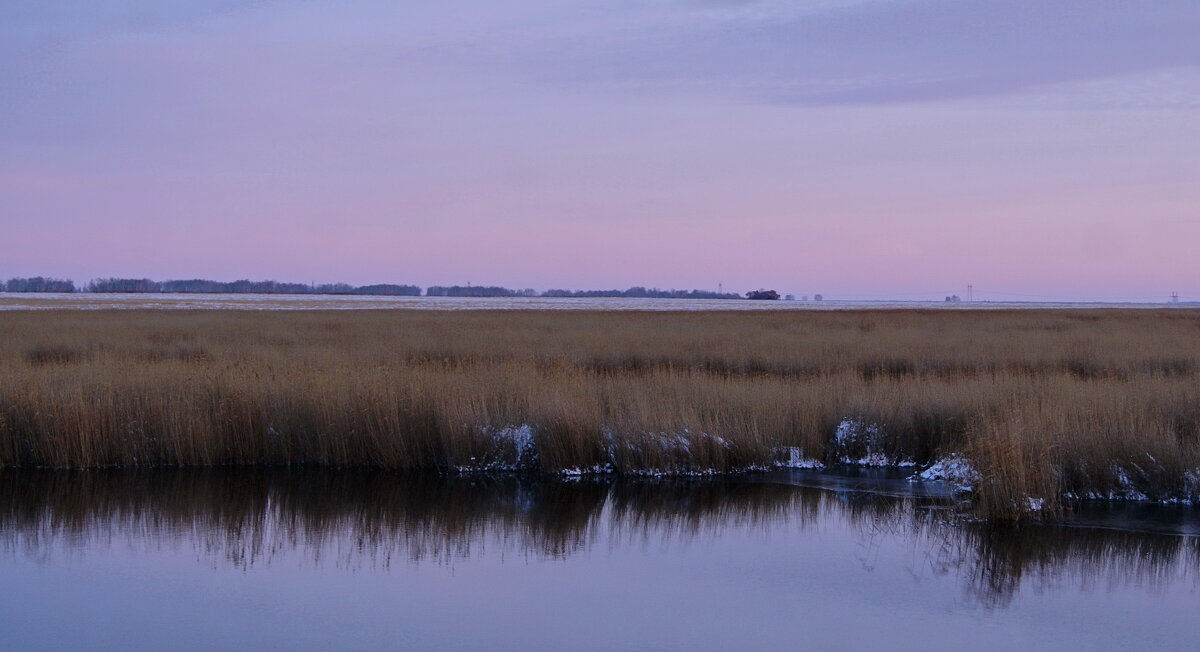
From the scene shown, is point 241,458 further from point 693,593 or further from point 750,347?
point 750,347

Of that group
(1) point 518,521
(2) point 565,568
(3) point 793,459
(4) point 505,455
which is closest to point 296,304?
(4) point 505,455

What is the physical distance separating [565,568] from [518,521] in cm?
139

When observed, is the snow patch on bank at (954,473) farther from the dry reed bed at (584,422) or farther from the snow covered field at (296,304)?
the snow covered field at (296,304)

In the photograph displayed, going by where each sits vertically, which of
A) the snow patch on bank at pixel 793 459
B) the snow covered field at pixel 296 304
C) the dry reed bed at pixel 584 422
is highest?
the snow covered field at pixel 296 304

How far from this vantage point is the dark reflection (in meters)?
7.68

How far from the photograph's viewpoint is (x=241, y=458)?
11.2 m

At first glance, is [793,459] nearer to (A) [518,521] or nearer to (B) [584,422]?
(B) [584,422]

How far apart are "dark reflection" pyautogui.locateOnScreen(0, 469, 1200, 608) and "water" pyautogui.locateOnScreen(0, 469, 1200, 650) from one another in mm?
32

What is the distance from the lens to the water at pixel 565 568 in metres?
6.17

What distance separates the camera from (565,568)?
7578 millimetres

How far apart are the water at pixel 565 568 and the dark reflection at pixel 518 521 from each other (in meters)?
0.03

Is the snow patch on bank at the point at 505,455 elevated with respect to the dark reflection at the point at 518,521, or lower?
elevated

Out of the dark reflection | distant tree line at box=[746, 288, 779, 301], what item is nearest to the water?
the dark reflection

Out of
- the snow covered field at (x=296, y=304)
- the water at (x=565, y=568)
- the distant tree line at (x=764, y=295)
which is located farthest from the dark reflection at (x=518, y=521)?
the distant tree line at (x=764, y=295)
